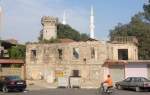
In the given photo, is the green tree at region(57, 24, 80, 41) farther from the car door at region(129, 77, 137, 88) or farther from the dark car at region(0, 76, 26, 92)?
the dark car at region(0, 76, 26, 92)

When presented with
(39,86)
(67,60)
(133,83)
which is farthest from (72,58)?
(133,83)

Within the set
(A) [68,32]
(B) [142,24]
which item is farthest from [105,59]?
(A) [68,32]

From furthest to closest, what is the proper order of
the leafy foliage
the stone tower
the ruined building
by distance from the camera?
1. the leafy foliage
2. the stone tower
3. the ruined building

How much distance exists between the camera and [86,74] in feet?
208

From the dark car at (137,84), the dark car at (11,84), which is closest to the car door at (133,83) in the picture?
the dark car at (137,84)

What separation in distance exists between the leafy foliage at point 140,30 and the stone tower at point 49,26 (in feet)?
41.8

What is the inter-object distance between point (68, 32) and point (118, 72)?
38.6m

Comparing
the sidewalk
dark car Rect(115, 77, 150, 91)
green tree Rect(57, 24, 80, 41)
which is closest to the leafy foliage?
green tree Rect(57, 24, 80, 41)

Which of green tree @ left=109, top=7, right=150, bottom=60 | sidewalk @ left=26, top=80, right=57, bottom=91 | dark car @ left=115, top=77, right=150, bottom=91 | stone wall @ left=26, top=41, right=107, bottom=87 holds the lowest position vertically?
sidewalk @ left=26, top=80, right=57, bottom=91

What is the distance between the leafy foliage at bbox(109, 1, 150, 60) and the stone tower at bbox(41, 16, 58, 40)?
12750 millimetres

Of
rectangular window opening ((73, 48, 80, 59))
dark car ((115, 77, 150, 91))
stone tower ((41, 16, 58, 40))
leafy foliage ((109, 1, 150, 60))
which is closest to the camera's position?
dark car ((115, 77, 150, 91))

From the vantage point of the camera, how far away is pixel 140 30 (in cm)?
8231

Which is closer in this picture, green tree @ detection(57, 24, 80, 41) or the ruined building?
the ruined building

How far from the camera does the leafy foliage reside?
8006 centimetres
